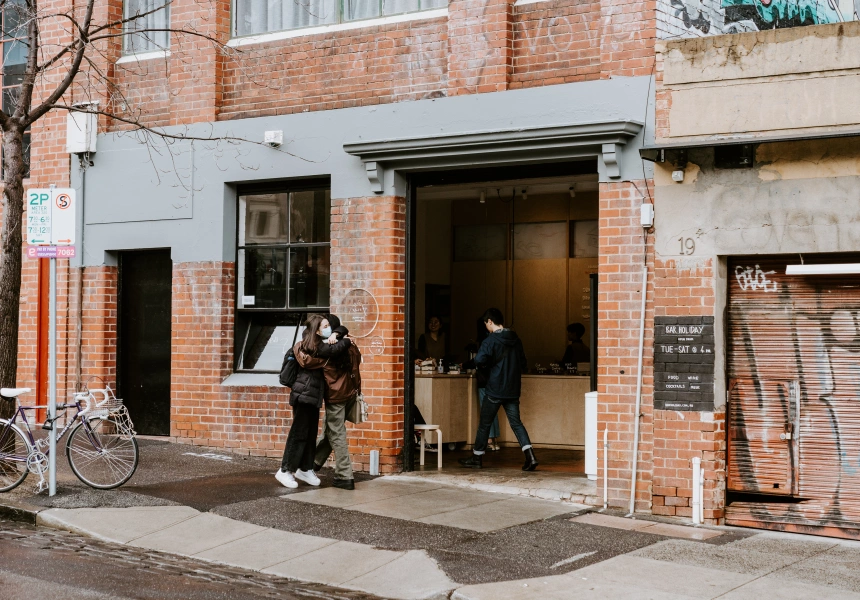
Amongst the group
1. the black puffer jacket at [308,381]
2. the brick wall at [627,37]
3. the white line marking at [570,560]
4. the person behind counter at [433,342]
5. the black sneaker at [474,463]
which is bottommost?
the white line marking at [570,560]

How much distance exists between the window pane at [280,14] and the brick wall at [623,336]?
169 inches

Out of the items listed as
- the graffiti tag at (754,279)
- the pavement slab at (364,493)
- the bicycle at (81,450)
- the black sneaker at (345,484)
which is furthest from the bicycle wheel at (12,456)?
the graffiti tag at (754,279)

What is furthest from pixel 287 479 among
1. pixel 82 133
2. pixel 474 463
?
pixel 82 133

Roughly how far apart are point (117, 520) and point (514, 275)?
9.02 m

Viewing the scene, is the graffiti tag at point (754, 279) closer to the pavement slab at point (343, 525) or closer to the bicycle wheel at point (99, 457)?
the pavement slab at point (343, 525)

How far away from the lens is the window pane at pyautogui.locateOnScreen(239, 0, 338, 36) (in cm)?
1284

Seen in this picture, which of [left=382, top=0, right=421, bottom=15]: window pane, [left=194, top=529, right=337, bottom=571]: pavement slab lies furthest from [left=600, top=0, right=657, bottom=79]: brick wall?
[left=194, top=529, right=337, bottom=571]: pavement slab

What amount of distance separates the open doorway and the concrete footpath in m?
3.14

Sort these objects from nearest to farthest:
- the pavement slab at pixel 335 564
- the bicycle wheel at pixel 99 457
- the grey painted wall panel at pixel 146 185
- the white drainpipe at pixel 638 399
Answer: the pavement slab at pixel 335 564 < the white drainpipe at pixel 638 399 < the bicycle wheel at pixel 99 457 < the grey painted wall panel at pixel 146 185

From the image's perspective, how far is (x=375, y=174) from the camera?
467 inches

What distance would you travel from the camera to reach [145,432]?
14094 mm

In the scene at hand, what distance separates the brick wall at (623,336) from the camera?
1036 centimetres

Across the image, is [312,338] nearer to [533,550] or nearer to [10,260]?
[10,260]

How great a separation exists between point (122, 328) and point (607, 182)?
693 centimetres
